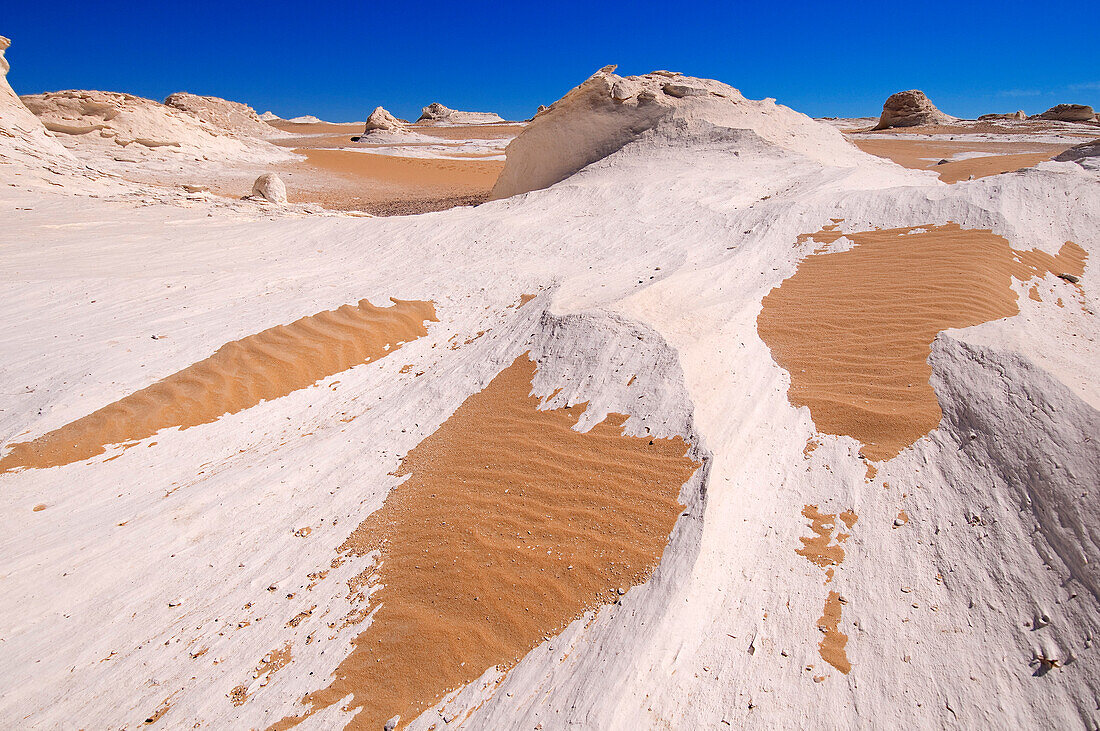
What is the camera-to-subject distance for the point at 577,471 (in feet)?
11.3

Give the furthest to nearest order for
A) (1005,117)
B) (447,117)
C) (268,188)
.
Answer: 1. (447,117)
2. (1005,117)
3. (268,188)

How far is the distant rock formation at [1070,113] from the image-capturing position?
2670 cm

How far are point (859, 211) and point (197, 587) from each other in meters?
7.14

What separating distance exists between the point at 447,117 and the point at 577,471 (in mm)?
55087

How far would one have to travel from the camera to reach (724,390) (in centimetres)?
386

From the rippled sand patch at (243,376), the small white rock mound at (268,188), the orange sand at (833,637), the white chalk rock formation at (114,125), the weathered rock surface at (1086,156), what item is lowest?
the orange sand at (833,637)

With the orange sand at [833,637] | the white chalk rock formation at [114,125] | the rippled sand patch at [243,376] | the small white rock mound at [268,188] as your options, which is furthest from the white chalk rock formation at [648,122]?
the white chalk rock formation at [114,125]

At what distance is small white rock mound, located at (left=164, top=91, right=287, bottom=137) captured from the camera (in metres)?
25.1

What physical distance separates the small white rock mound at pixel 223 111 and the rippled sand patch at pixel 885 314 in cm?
2659

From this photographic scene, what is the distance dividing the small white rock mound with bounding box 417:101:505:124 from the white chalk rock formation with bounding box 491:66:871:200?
147 ft

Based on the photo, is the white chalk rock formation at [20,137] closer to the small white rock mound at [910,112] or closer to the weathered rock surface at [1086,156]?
the weathered rock surface at [1086,156]

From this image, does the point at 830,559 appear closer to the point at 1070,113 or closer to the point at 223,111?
the point at 223,111

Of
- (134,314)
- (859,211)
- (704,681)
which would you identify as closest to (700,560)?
(704,681)

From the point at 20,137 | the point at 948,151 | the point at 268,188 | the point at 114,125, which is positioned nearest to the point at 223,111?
the point at 114,125
